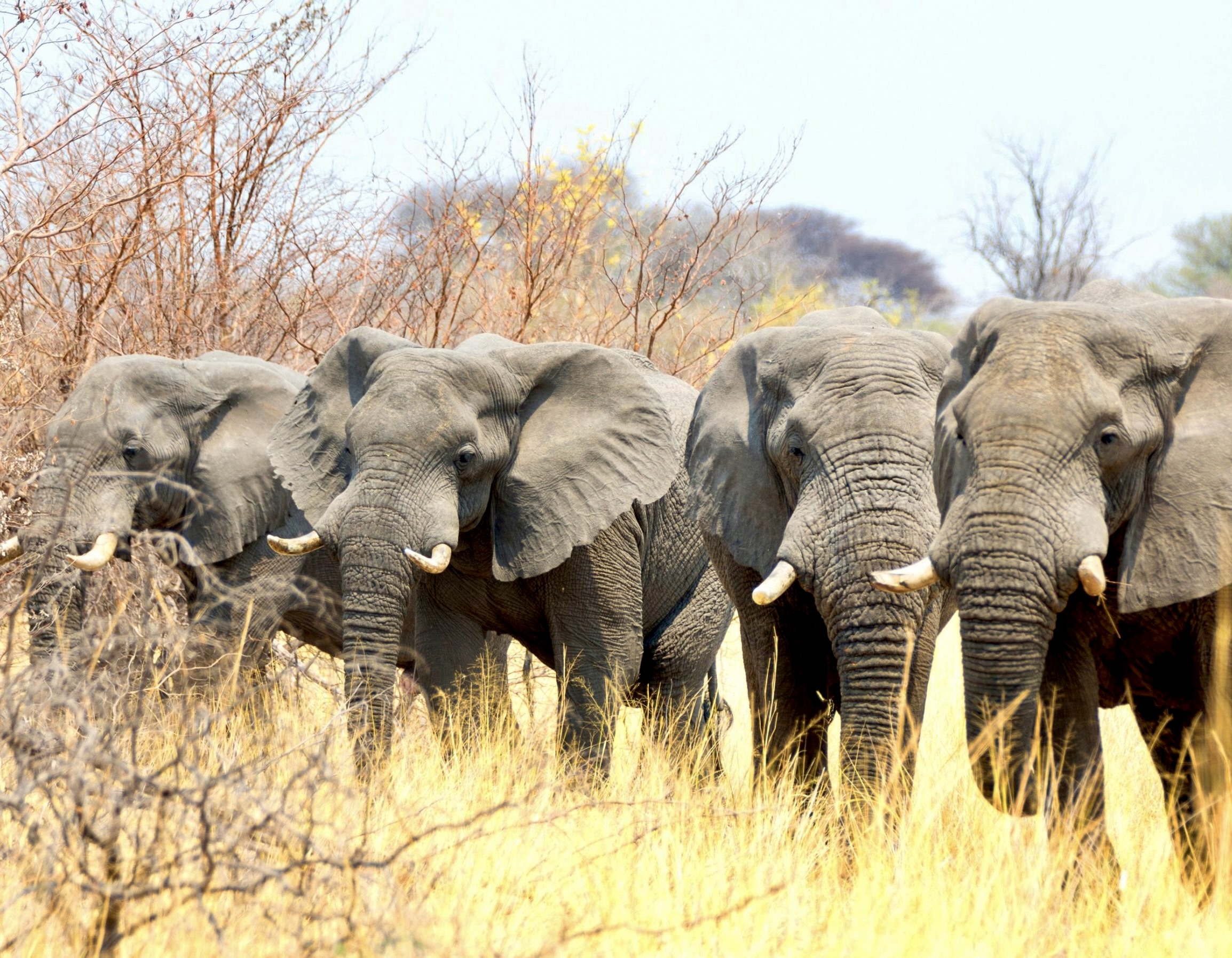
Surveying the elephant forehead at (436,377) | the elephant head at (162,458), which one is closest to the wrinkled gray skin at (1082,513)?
the elephant forehead at (436,377)

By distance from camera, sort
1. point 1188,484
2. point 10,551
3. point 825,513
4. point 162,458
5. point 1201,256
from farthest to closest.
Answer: point 1201,256 < point 162,458 < point 10,551 < point 825,513 < point 1188,484

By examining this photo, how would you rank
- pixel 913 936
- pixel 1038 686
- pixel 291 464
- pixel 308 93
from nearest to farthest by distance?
pixel 913 936 < pixel 1038 686 < pixel 291 464 < pixel 308 93

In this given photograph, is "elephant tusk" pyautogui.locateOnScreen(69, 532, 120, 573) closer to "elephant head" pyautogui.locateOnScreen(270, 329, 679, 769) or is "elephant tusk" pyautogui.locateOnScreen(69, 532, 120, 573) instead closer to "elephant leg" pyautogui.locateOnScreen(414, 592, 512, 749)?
"elephant head" pyautogui.locateOnScreen(270, 329, 679, 769)

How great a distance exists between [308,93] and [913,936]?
805 centimetres

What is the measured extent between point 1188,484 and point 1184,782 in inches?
38.2

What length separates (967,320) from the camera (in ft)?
14.0

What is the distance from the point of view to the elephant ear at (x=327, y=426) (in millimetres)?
6324

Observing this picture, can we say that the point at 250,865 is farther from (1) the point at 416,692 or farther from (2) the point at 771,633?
(1) the point at 416,692

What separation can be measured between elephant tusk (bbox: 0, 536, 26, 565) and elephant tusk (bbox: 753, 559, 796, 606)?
3828mm

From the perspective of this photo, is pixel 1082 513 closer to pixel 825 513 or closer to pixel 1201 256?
pixel 825 513

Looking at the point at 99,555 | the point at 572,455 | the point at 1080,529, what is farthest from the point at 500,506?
the point at 1080,529

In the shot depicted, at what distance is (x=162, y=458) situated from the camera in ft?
23.8

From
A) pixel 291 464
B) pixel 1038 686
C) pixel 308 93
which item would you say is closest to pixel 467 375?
pixel 291 464

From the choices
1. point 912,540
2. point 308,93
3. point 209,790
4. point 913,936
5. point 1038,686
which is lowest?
point 913,936
